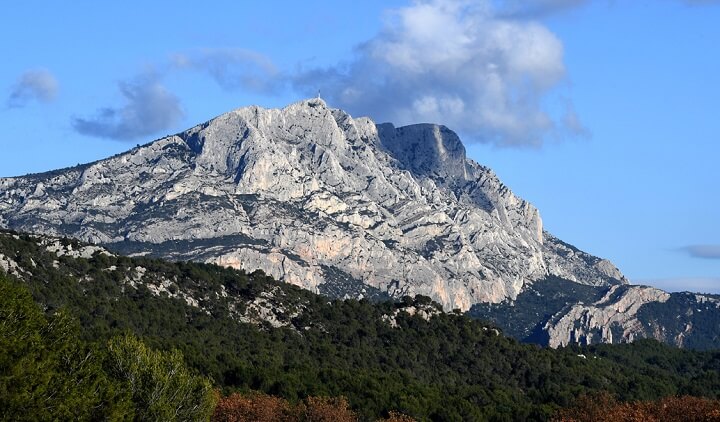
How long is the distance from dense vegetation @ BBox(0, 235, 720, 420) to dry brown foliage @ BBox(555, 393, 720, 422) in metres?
9.95

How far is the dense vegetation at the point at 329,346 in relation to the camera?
375ft

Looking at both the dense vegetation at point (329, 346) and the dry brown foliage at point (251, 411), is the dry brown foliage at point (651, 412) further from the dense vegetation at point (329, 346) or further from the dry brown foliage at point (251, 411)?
the dry brown foliage at point (251, 411)

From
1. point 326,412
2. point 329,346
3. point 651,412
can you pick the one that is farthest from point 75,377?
point 329,346

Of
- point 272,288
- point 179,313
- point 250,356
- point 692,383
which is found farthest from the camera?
point 272,288

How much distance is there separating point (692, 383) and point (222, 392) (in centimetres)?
7273

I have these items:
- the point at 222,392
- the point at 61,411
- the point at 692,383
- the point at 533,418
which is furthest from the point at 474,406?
the point at 61,411

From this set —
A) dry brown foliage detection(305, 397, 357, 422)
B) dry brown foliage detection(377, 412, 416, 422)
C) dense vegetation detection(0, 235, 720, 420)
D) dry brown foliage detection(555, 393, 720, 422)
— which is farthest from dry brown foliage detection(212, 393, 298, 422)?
dry brown foliage detection(555, 393, 720, 422)

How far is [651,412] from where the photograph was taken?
9275 centimetres

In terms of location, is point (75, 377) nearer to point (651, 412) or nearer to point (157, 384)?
point (157, 384)

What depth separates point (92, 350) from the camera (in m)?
67.0

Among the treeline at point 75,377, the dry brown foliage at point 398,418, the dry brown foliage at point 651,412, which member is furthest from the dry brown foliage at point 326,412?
the dry brown foliage at point 651,412

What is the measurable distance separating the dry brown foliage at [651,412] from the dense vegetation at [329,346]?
995 cm

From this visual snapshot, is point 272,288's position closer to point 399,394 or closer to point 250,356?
point 250,356

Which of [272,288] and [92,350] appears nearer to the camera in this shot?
[92,350]
